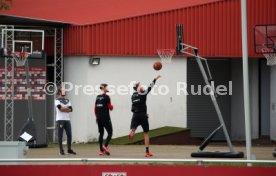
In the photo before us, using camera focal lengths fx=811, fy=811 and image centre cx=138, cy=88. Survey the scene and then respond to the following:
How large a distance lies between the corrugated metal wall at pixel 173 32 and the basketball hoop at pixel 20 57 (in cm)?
247

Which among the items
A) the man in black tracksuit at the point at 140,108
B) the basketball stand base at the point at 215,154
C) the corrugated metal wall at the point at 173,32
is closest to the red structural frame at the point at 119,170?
the basketball stand base at the point at 215,154

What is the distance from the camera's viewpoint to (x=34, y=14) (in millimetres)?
30000

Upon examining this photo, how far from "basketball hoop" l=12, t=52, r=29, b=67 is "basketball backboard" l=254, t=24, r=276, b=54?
7685mm

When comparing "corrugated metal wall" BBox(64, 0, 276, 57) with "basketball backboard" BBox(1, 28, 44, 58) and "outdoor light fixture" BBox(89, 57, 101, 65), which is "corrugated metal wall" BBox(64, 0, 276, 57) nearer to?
"outdoor light fixture" BBox(89, 57, 101, 65)

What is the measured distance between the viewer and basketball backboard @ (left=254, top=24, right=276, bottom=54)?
77.5 feet

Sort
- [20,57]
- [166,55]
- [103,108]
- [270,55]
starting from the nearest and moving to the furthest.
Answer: [103,108] → [270,55] → [166,55] → [20,57]

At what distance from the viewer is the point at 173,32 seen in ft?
95.7

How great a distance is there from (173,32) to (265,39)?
564 centimetres

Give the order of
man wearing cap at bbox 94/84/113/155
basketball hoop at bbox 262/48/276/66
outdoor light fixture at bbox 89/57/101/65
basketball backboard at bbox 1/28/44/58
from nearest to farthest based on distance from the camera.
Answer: man wearing cap at bbox 94/84/113/155 → basketball hoop at bbox 262/48/276/66 → basketball backboard at bbox 1/28/44/58 → outdoor light fixture at bbox 89/57/101/65

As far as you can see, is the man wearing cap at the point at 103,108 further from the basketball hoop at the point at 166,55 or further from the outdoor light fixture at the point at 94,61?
the outdoor light fixture at the point at 94,61

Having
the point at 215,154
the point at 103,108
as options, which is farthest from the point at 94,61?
the point at 215,154

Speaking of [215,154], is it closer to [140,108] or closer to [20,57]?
[140,108]

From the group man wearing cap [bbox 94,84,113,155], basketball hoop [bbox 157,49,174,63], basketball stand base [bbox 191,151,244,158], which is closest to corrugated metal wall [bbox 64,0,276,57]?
basketball hoop [bbox 157,49,174,63]

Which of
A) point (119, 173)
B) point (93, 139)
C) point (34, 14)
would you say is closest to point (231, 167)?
point (119, 173)
